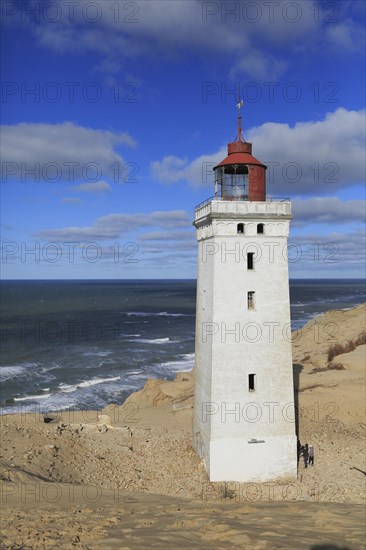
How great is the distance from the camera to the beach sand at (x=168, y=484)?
9.35 m

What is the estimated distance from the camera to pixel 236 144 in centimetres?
1717

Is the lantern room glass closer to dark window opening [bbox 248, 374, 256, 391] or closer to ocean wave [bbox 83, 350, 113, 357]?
dark window opening [bbox 248, 374, 256, 391]

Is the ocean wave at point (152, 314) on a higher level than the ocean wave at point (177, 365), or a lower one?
higher

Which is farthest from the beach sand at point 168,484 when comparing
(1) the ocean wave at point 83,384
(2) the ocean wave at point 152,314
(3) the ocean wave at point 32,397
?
(2) the ocean wave at point 152,314

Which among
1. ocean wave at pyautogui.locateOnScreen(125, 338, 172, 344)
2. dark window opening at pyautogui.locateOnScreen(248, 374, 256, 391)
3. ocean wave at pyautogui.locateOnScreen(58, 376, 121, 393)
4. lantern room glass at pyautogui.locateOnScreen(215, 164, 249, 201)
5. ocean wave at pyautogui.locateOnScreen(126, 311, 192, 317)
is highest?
lantern room glass at pyautogui.locateOnScreen(215, 164, 249, 201)

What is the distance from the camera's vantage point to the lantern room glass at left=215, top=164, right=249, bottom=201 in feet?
55.8

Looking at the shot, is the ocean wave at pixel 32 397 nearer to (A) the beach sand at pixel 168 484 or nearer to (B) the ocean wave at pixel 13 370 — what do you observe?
(B) the ocean wave at pixel 13 370

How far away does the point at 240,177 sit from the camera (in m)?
17.2

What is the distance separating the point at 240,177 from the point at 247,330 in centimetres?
547

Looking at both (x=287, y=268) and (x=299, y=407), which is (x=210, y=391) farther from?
(x=299, y=407)

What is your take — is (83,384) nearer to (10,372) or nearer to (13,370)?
(10,372)

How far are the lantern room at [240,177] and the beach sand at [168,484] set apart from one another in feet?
32.6

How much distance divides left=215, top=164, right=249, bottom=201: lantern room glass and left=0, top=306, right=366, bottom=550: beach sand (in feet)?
32.6

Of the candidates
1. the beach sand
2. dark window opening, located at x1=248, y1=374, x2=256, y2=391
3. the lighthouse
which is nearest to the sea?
the beach sand
